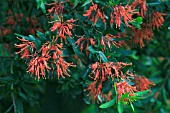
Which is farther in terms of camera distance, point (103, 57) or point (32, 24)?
point (32, 24)

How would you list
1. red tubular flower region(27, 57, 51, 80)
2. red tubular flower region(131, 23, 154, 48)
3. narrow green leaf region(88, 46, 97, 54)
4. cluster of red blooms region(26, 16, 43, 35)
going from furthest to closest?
cluster of red blooms region(26, 16, 43, 35) < red tubular flower region(131, 23, 154, 48) < narrow green leaf region(88, 46, 97, 54) < red tubular flower region(27, 57, 51, 80)

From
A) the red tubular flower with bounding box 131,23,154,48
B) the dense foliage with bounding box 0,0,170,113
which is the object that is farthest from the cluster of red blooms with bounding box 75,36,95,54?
the red tubular flower with bounding box 131,23,154,48

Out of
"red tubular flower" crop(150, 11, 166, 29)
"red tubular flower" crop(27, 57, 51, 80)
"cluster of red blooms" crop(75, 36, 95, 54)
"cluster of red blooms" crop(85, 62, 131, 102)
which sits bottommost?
"cluster of red blooms" crop(85, 62, 131, 102)

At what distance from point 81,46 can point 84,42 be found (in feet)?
0.09

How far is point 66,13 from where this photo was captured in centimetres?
217

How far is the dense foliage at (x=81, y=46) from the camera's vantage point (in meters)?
2.00

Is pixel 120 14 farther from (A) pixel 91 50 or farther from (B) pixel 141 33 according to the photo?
(B) pixel 141 33

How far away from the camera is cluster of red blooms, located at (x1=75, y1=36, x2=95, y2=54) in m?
2.08

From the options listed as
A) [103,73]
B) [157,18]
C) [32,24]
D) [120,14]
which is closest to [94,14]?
[120,14]

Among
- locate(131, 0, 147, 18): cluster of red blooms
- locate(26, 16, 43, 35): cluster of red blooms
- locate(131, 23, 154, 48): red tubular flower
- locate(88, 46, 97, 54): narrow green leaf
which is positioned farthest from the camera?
locate(26, 16, 43, 35): cluster of red blooms

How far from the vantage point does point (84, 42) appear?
2.13 meters

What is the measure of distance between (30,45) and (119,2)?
473 mm

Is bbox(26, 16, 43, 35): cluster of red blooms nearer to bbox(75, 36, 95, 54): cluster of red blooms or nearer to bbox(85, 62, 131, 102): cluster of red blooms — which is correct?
bbox(75, 36, 95, 54): cluster of red blooms

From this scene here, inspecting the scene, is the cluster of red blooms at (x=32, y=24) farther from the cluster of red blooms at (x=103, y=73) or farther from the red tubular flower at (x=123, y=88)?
the red tubular flower at (x=123, y=88)
